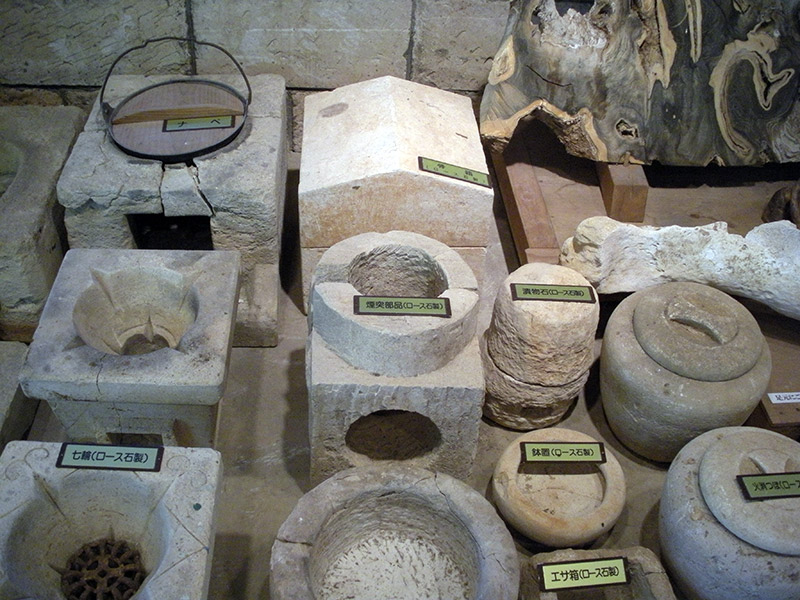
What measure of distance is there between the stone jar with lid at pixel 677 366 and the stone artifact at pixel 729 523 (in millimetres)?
185

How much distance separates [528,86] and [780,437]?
6.32ft

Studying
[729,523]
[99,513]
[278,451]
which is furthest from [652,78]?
[99,513]

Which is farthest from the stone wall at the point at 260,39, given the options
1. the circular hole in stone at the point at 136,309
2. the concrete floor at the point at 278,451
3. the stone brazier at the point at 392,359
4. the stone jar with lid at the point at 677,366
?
the stone jar with lid at the point at 677,366

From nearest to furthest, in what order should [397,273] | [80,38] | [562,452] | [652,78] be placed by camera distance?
[562,452], [397,273], [652,78], [80,38]

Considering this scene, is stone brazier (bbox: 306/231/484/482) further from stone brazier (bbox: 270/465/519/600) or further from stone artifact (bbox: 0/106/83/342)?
stone artifact (bbox: 0/106/83/342)

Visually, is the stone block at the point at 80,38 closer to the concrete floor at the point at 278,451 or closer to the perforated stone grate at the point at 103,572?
the concrete floor at the point at 278,451

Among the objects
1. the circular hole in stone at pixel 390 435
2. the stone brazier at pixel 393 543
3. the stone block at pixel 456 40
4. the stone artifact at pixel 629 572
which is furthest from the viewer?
the stone block at pixel 456 40

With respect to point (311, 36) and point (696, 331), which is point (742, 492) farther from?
point (311, 36)

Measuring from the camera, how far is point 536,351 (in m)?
3.12

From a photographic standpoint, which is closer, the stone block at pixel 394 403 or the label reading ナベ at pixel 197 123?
the stone block at pixel 394 403

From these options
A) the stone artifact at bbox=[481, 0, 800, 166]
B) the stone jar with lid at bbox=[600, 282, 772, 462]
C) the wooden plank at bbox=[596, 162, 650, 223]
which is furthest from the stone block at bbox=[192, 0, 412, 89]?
the stone jar with lid at bbox=[600, 282, 772, 462]

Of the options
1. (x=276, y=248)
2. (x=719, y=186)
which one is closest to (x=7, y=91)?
(x=276, y=248)

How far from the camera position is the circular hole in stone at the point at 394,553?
8.54 feet

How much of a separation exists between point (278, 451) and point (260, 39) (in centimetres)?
216
